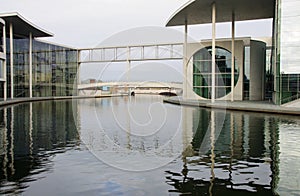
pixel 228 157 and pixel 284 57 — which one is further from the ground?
pixel 284 57

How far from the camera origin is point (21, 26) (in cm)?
4106

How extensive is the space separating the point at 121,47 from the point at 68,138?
42.5 meters

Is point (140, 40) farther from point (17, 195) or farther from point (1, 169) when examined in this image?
point (17, 195)

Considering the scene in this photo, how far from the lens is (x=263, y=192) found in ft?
19.5

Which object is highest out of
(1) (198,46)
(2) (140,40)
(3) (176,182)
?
(1) (198,46)

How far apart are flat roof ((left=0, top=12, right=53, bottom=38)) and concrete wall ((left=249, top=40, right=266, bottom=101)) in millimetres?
26597

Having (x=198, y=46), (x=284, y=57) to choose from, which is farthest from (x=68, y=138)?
(x=198, y=46)

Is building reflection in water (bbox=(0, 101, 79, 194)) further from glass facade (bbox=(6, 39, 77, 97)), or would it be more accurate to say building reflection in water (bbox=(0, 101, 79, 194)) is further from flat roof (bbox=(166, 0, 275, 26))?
glass facade (bbox=(6, 39, 77, 97))

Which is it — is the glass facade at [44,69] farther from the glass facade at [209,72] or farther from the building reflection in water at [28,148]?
the building reflection in water at [28,148]

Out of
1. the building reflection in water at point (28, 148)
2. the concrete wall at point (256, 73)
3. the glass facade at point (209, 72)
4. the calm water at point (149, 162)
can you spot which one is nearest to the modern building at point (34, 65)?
the glass facade at point (209, 72)

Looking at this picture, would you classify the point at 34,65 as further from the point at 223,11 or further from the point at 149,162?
the point at 149,162

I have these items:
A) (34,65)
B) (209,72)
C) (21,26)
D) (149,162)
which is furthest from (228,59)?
(149,162)

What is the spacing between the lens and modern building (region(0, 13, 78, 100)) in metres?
43.8

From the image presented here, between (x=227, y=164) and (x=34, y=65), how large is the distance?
4664 centimetres
